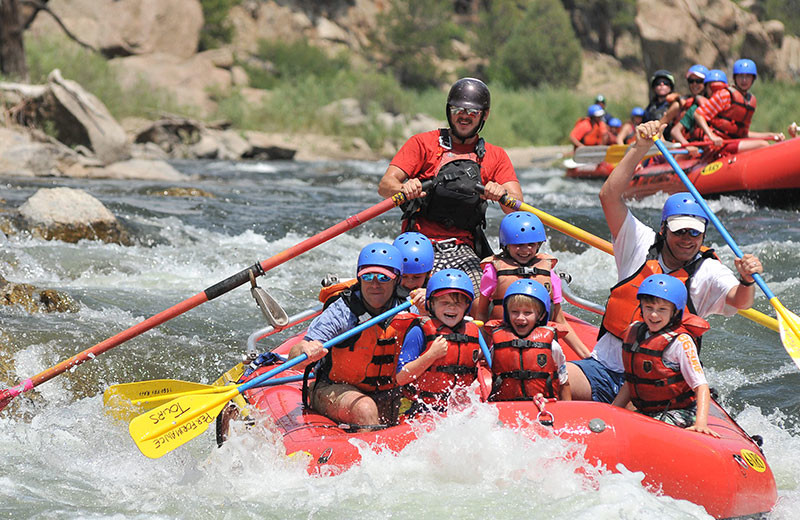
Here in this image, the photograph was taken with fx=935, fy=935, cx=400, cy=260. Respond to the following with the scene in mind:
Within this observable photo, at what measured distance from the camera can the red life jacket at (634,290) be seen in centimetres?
438

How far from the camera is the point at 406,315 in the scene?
175 inches

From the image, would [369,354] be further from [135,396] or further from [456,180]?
[135,396]

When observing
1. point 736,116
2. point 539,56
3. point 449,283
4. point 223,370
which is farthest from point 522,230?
point 539,56

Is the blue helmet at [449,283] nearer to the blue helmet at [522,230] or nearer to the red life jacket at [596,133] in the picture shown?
the blue helmet at [522,230]

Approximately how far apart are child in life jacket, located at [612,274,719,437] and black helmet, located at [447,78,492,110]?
56.9 inches

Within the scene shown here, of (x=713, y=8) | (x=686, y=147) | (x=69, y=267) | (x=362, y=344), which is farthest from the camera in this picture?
(x=713, y=8)

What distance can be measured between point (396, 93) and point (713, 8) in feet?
36.9

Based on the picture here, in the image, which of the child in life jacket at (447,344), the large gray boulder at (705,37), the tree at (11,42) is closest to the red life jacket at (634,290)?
the child in life jacket at (447,344)

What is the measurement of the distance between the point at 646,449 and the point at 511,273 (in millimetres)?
1246

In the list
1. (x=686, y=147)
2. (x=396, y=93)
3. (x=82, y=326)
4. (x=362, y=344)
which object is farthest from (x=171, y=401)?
(x=396, y=93)

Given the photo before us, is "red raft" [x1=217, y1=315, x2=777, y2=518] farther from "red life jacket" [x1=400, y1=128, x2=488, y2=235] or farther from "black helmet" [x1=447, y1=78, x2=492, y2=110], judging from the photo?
"black helmet" [x1=447, y1=78, x2=492, y2=110]

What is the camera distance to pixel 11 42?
63.1 ft

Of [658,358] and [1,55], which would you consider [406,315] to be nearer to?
[658,358]

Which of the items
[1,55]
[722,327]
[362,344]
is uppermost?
[1,55]
